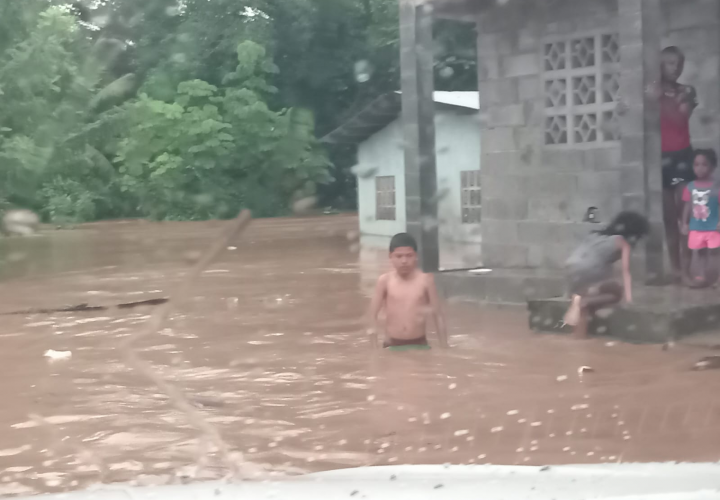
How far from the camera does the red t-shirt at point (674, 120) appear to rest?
7.48 metres

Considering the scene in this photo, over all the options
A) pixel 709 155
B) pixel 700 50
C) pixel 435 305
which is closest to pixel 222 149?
pixel 700 50

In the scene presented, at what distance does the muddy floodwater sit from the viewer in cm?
375

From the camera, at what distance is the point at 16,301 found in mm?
10039

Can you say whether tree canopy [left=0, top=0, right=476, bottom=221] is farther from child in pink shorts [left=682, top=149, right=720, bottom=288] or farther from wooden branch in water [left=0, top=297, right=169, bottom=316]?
child in pink shorts [left=682, top=149, right=720, bottom=288]

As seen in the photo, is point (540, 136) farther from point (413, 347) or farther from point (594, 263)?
point (413, 347)

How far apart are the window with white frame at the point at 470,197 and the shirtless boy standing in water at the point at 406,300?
9189 millimetres

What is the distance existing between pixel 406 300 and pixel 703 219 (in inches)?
104

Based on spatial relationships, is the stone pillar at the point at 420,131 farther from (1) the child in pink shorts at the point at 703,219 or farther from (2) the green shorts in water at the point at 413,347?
(2) the green shorts in water at the point at 413,347

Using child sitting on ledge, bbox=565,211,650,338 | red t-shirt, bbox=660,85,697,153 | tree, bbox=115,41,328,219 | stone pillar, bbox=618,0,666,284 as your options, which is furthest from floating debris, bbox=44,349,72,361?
tree, bbox=115,41,328,219

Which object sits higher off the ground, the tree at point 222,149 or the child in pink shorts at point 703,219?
the tree at point 222,149

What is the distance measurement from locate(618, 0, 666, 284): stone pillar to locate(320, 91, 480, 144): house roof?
663cm

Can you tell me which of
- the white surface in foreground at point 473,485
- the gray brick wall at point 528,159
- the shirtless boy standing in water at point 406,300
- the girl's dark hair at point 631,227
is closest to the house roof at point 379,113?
the gray brick wall at point 528,159

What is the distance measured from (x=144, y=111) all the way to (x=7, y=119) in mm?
1995

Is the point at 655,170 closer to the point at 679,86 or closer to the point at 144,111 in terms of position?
the point at 679,86
